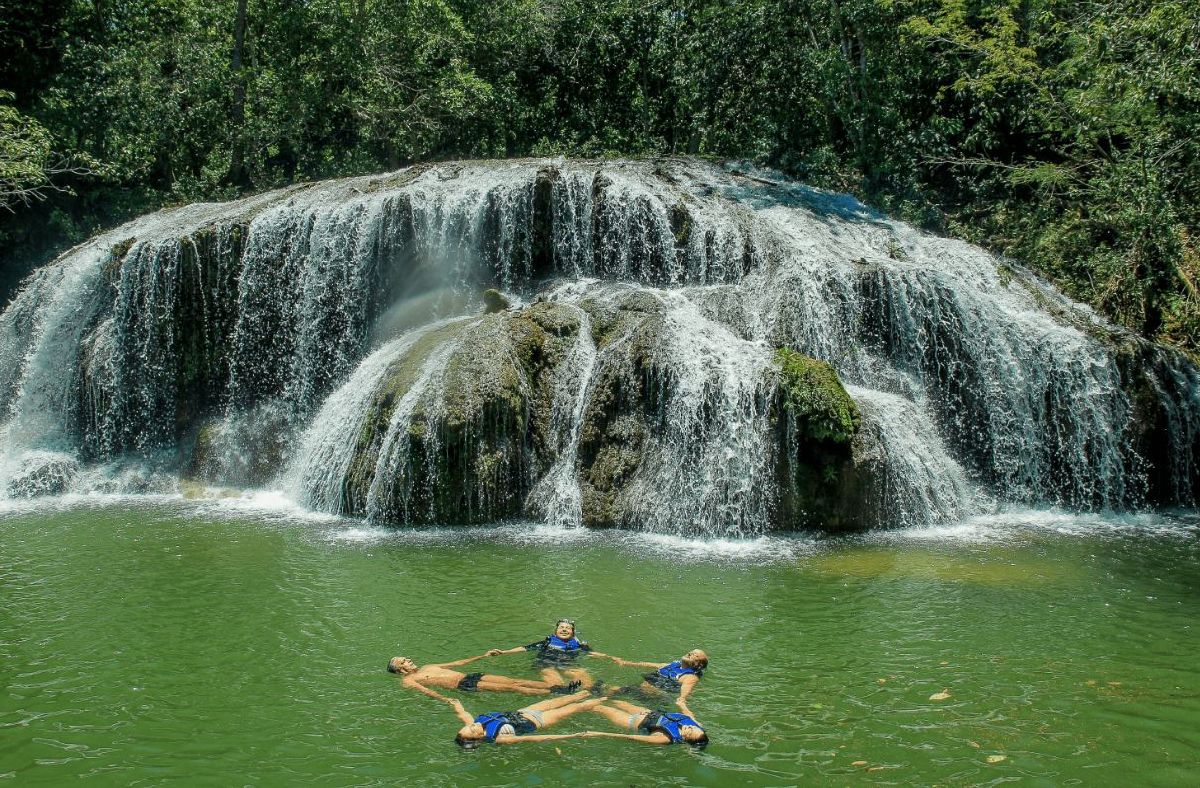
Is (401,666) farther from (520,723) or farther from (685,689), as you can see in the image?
(685,689)

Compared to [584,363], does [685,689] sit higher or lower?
lower

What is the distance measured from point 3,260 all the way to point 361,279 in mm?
12506

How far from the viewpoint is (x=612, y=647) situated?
24.0 ft

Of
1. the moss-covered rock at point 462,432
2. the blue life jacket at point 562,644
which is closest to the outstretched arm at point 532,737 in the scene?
the blue life jacket at point 562,644

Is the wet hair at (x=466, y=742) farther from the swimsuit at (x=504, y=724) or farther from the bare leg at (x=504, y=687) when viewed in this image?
the bare leg at (x=504, y=687)

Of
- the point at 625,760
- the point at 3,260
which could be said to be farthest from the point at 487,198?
the point at 3,260

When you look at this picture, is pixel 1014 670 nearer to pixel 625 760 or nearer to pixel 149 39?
pixel 625 760

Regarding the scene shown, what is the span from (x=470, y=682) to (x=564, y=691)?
672 mm

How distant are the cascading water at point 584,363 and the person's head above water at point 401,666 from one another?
5110 mm

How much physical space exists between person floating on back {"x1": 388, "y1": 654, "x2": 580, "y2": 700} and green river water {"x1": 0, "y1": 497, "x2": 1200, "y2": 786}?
139 millimetres

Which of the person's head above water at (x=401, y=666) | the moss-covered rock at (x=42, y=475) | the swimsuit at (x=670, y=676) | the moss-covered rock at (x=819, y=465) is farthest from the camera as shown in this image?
the moss-covered rock at (x=42, y=475)

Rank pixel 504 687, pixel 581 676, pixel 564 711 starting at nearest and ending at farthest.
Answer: pixel 564 711 < pixel 504 687 < pixel 581 676

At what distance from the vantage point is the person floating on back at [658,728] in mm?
5555

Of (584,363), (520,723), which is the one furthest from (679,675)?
(584,363)
